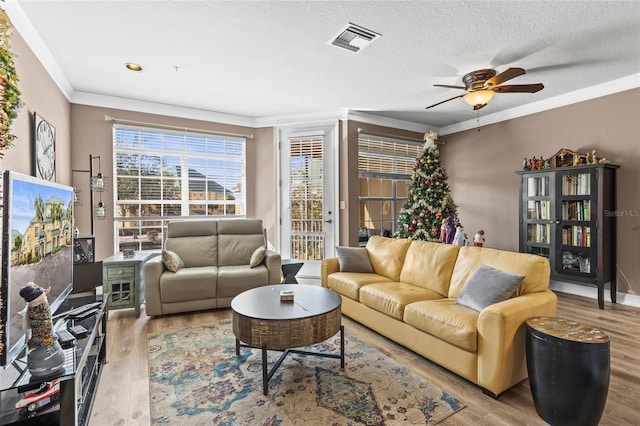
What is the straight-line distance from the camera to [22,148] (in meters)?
2.57

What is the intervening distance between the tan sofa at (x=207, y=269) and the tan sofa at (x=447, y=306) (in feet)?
2.96

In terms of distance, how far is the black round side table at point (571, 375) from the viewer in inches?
63.5

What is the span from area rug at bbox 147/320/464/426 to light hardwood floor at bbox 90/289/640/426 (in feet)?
0.29

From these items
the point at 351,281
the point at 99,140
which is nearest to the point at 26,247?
the point at 351,281

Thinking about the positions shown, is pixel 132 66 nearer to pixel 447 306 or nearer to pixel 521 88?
pixel 447 306

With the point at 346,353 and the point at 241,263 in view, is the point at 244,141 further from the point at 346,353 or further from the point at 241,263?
the point at 346,353

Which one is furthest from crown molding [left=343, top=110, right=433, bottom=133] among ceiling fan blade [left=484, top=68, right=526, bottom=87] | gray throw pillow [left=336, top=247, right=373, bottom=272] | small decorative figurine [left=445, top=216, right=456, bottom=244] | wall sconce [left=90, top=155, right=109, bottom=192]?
wall sconce [left=90, top=155, right=109, bottom=192]

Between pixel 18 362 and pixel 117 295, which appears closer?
pixel 18 362

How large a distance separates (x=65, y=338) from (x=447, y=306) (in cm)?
241

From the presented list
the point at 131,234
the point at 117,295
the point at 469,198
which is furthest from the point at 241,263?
the point at 469,198

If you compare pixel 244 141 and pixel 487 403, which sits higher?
pixel 244 141

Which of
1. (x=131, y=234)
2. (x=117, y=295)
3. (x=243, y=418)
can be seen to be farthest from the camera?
(x=131, y=234)

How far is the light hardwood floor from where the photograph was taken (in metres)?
1.77

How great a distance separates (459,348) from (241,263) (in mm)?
2846
